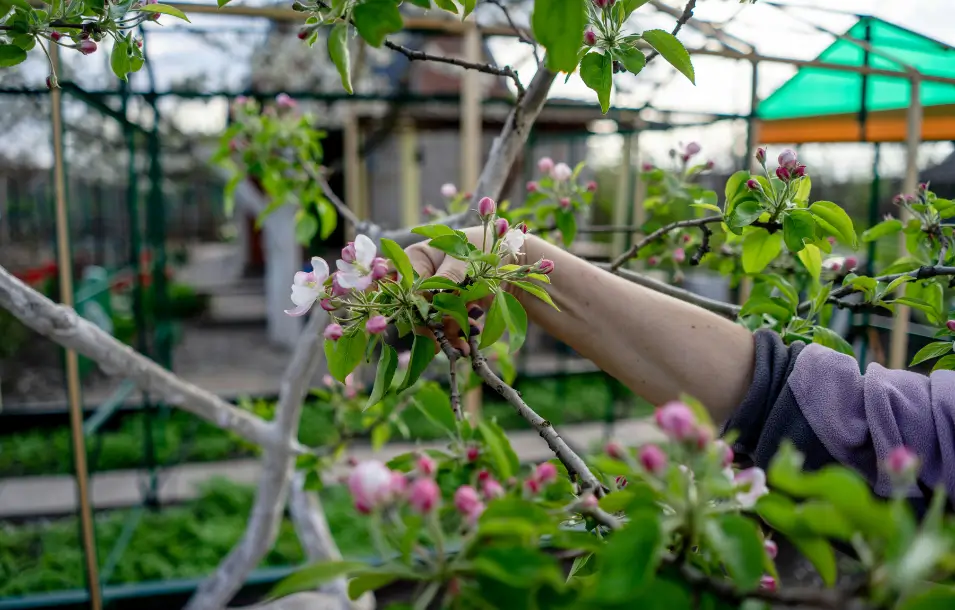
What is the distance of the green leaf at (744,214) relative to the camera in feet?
3.31

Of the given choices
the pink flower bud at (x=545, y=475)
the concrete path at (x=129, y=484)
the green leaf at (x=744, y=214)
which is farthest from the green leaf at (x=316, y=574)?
the concrete path at (x=129, y=484)

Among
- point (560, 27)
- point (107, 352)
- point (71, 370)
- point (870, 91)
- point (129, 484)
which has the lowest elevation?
point (129, 484)

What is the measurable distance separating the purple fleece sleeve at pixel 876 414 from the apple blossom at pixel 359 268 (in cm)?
52

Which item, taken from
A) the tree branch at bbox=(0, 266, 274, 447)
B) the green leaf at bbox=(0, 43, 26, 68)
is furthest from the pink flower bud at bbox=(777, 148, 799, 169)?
the tree branch at bbox=(0, 266, 274, 447)

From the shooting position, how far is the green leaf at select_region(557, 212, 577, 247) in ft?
4.89

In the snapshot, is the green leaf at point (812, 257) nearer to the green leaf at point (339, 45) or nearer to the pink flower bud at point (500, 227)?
the pink flower bud at point (500, 227)

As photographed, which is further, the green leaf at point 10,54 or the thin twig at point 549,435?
the green leaf at point 10,54

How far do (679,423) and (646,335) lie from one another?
1.59ft

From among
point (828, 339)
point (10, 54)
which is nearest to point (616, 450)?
point (828, 339)

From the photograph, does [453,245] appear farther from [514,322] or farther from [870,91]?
[870,91]

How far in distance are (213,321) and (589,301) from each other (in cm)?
826

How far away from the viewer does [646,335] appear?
0.94 metres

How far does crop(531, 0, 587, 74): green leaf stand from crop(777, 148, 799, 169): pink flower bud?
17.7 inches

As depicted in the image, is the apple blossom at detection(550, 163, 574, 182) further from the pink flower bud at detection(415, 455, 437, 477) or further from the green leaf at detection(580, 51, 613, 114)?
the pink flower bud at detection(415, 455, 437, 477)
